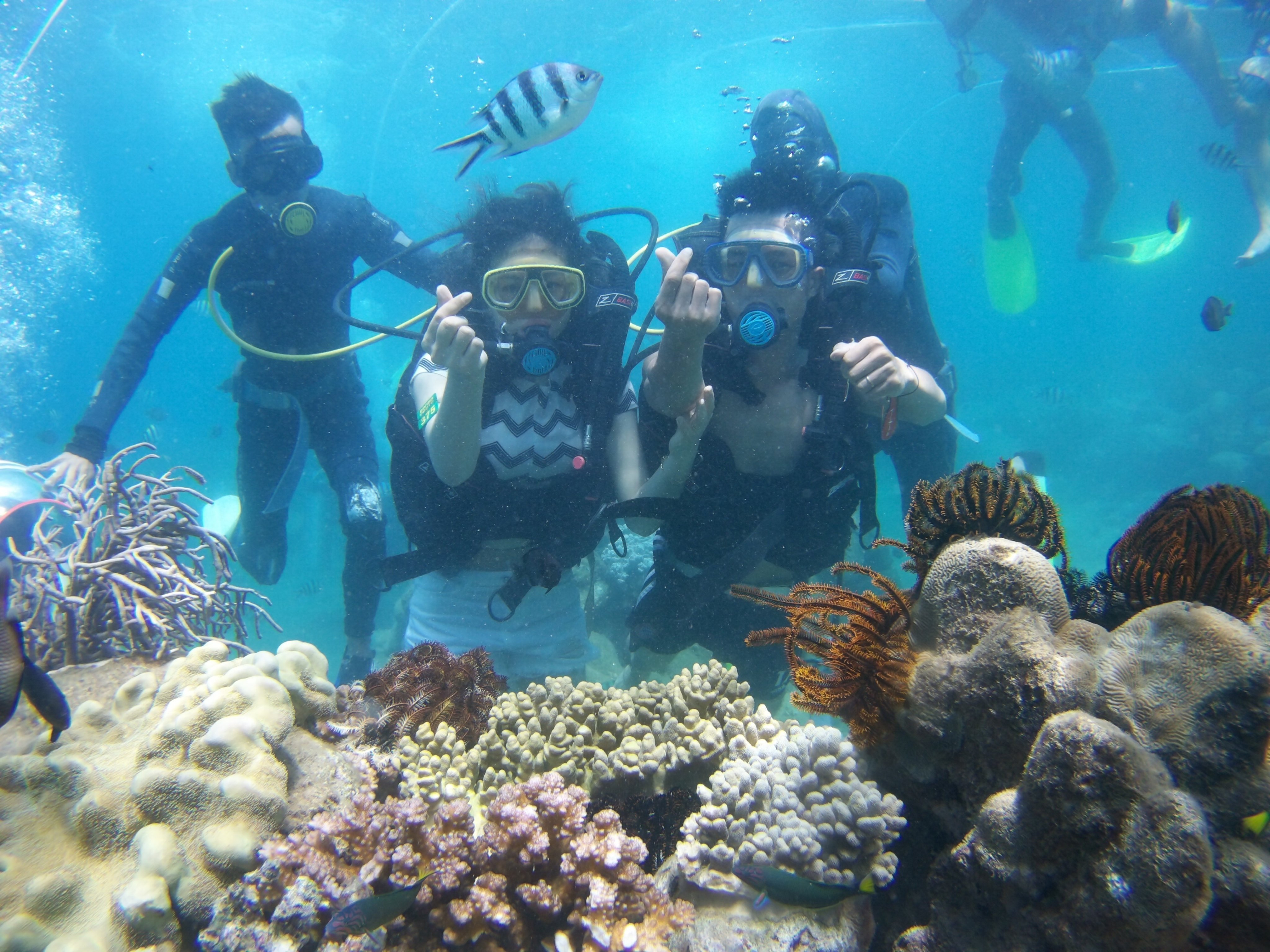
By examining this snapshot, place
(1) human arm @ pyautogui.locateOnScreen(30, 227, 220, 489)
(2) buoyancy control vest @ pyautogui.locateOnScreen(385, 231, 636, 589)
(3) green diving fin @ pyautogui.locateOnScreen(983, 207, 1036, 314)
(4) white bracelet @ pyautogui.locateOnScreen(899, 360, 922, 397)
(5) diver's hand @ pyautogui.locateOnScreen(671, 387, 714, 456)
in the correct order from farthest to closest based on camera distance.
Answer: (3) green diving fin @ pyautogui.locateOnScreen(983, 207, 1036, 314) → (1) human arm @ pyautogui.locateOnScreen(30, 227, 220, 489) → (2) buoyancy control vest @ pyautogui.locateOnScreen(385, 231, 636, 589) → (4) white bracelet @ pyautogui.locateOnScreen(899, 360, 922, 397) → (5) diver's hand @ pyautogui.locateOnScreen(671, 387, 714, 456)

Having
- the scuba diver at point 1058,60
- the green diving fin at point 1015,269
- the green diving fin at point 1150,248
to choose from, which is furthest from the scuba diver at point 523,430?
the green diving fin at point 1150,248

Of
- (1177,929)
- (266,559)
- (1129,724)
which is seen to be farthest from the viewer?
(266,559)

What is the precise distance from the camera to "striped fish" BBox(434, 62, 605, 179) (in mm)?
3340

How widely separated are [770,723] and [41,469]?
17.5 feet

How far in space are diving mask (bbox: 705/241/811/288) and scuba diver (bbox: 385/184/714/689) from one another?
769 millimetres

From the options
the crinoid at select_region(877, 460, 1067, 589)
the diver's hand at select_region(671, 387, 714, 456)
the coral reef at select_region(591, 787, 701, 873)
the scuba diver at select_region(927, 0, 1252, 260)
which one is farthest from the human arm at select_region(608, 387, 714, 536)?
the scuba diver at select_region(927, 0, 1252, 260)

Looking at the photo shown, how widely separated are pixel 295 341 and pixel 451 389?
467cm

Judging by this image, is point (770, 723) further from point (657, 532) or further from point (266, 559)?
point (266, 559)

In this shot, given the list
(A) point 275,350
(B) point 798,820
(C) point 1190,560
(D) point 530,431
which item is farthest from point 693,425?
(A) point 275,350

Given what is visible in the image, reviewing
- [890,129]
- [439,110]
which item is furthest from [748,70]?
[890,129]

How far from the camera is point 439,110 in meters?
37.3

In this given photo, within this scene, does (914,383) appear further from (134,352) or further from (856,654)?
(134,352)

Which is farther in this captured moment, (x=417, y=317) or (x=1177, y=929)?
(x=417, y=317)

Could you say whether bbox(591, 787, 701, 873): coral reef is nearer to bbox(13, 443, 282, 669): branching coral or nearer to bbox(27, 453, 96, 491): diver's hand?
bbox(13, 443, 282, 669): branching coral
